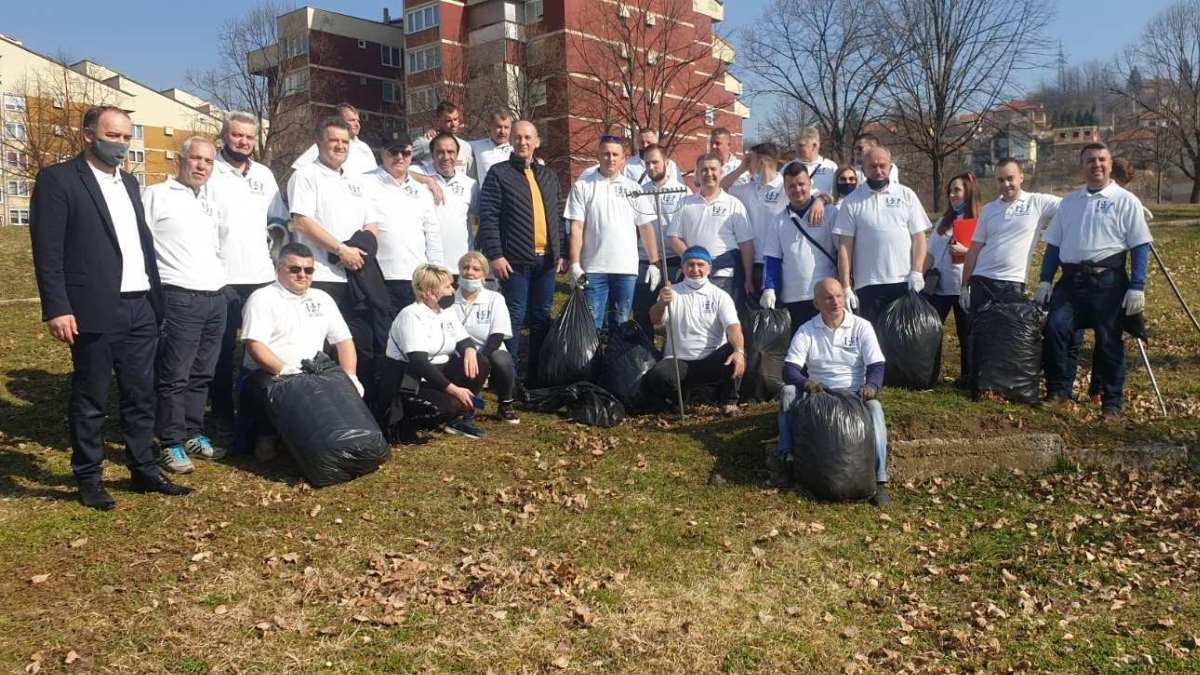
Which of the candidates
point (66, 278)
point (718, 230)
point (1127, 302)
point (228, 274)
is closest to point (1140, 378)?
point (1127, 302)

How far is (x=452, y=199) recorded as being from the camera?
7.15m

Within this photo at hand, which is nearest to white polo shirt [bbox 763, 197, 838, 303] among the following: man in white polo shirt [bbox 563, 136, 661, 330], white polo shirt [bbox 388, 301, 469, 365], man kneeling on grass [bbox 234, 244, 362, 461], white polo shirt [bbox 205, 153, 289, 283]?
man in white polo shirt [bbox 563, 136, 661, 330]

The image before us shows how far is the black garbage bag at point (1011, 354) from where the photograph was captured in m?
6.40

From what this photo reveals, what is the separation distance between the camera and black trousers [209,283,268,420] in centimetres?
589

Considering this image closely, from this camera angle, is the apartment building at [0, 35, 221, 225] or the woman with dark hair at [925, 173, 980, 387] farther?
the apartment building at [0, 35, 221, 225]

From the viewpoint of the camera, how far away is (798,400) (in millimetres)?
5426

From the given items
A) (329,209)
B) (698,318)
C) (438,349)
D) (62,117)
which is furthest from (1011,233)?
(62,117)

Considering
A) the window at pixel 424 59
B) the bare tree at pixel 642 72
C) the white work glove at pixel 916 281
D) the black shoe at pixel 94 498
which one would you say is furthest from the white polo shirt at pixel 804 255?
the window at pixel 424 59

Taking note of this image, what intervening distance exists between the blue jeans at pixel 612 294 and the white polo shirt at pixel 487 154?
54.6 inches

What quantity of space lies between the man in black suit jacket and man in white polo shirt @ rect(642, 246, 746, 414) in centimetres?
342

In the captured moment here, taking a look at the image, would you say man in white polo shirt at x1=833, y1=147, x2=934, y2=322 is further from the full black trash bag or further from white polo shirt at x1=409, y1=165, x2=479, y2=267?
white polo shirt at x1=409, y1=165, x2=479, y2=267

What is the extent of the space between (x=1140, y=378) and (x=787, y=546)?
5006 millimetres

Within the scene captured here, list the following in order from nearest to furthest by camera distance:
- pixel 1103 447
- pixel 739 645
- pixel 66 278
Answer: pixel 739 645, pixel 66 278, pixel 1103 447

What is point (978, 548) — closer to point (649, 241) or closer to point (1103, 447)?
point (1103, 447)
